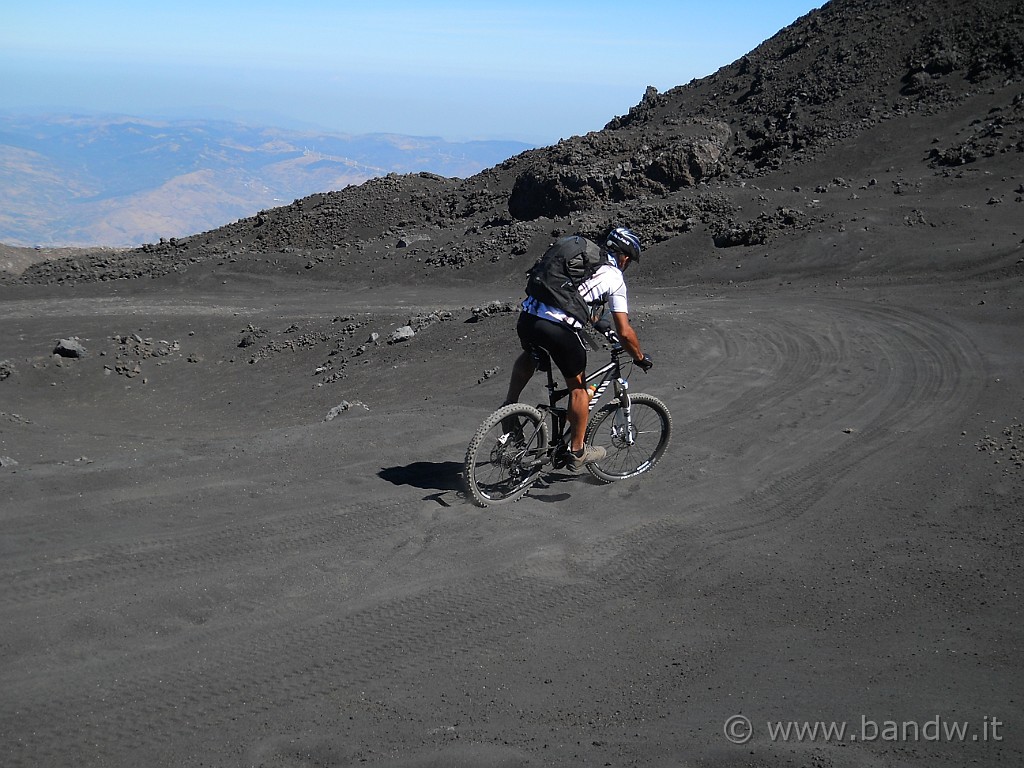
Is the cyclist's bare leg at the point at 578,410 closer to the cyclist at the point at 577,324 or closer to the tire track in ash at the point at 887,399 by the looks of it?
the cyclist at the point at 577,324

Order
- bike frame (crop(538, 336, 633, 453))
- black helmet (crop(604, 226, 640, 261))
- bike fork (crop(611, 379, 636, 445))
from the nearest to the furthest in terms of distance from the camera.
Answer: black helmet (crop(604, 226, 640, 261)) < bike frame (crop(538, 336, 633, 453)) < bike fork (crop(611, 379, 636, 445))

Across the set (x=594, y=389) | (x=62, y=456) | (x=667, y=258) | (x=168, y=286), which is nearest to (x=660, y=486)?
(x=594, y=389)

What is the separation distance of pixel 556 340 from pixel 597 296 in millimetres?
489

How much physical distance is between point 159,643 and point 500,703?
2014 millimetres

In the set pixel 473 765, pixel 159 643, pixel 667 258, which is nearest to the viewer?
pixel 473 765

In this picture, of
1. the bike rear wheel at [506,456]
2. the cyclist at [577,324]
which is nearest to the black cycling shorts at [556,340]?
the cyclist at [577,324]

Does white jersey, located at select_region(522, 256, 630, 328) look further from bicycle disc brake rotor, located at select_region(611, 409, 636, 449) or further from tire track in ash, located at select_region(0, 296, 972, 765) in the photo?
tire track in ash, located at select_region(0, 296, 972, 765)

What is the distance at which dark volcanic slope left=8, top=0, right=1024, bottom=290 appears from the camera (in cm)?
2397

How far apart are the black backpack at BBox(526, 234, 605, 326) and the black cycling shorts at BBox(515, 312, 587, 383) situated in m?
0.15

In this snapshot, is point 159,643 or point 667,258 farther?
point 667,258

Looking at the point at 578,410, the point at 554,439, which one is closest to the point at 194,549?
the point at 554,439

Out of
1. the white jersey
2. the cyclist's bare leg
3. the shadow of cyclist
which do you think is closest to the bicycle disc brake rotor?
the cyclist's bare leg

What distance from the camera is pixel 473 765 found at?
147 inches

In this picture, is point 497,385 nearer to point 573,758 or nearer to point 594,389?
point 594,389
